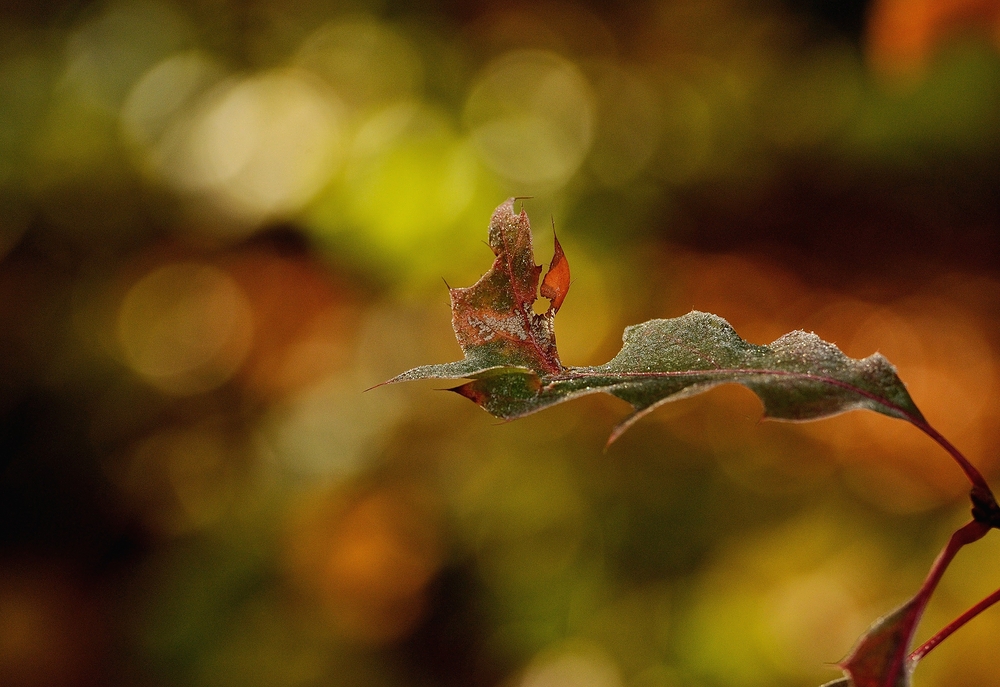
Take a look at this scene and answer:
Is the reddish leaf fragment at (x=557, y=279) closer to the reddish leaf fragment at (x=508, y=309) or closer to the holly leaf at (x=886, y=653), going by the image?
the reddish leaf fragment at (x=508, y=309)

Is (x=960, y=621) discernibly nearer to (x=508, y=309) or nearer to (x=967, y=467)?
(x=967, y=467)

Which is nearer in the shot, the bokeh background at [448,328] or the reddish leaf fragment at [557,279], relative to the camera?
the reddish leaf fragment at [557,279]

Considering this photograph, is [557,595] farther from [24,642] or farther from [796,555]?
[24,642]

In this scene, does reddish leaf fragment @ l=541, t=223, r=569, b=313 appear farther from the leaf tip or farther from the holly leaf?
the holly leaf

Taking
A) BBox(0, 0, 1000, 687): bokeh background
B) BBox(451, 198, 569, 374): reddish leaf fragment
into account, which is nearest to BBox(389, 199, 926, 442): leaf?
BBox(451, 198, 569, 374): reddish leaf fragment

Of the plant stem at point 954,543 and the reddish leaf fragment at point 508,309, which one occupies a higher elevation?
the reddish leaf fragment at point 508,309

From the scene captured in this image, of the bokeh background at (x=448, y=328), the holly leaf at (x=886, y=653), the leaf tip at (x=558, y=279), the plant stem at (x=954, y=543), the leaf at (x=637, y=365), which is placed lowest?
the holly leaf at (x=886, y=653)

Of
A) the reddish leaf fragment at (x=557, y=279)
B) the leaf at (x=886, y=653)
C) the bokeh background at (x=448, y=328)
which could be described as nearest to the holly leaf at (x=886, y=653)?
the leaf at (x=886, y=653)
